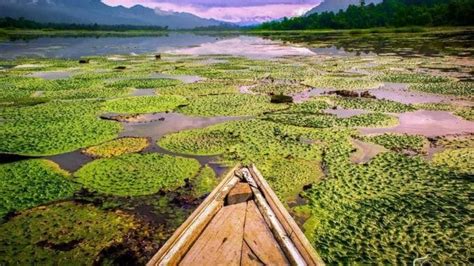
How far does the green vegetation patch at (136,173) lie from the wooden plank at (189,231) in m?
1.80

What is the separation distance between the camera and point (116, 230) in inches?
189

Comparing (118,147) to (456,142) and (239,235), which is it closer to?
(239,235)

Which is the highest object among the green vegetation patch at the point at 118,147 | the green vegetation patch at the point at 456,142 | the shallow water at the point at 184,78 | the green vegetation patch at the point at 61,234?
the shallow water at the point at 184,78

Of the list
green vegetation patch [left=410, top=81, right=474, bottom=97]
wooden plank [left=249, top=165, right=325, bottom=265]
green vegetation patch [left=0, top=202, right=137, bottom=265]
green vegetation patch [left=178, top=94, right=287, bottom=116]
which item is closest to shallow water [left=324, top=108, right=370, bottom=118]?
green vegetation patch [left=178, top=94, right=287, bottom=116]

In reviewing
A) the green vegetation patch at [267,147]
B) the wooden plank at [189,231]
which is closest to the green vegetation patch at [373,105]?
the green vegetation patch at [267,147]

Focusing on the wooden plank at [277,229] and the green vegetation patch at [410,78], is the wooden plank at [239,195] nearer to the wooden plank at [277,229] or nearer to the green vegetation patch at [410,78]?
the wooden plank at [277,229]

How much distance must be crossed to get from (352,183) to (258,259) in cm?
315

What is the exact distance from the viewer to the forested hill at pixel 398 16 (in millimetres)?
57719

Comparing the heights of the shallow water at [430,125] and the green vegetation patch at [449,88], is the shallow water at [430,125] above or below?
below

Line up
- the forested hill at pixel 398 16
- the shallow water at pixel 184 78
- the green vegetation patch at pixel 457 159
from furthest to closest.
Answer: the forested hill at pixel 398 16 → the shallow water at pixel 184 78 → the green vegetation patch at pixel 457 159

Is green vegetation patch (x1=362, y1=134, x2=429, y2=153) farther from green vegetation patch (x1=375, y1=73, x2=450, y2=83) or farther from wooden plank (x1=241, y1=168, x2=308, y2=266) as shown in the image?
green vegetation patch (x1=375, y1=73, x2=450, y2=83)

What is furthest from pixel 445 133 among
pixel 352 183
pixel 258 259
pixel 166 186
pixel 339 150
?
pixel 258 259

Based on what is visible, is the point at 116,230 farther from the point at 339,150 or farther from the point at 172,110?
the point at 172,110

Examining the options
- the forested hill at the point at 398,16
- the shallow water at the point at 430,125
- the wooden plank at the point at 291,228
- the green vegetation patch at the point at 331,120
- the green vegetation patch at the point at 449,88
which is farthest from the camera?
the forested hill at the point at 398,16
